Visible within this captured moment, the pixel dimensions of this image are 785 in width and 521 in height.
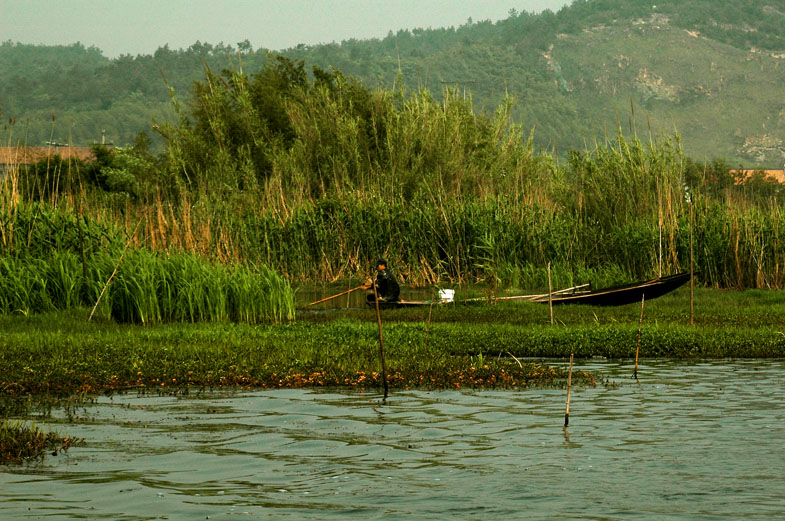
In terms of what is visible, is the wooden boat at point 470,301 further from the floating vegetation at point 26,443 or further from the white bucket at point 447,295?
the floating vegetation at point 26,443

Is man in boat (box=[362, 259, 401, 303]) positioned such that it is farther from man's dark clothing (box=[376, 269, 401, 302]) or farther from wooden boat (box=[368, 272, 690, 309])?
wooden boat (box=[368, 272, 690, 309])

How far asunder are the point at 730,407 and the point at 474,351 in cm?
546

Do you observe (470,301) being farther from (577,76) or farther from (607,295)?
(577,76)

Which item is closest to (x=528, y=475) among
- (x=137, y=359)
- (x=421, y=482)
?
(x=421, y=482)

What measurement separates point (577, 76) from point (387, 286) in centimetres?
15352

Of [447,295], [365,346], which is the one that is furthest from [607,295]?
[365,346]

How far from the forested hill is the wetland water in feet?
382

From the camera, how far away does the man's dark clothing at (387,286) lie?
22.7 metres

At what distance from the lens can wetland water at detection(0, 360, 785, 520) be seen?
291 inches

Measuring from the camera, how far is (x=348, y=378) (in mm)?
13156

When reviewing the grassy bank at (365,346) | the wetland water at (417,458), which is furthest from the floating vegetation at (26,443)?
the grassy bank at (365,346)

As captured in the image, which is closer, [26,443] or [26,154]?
[26,443]

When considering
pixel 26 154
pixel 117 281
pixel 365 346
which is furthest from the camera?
pixel 26 154

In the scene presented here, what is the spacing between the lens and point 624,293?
73.5 feet
